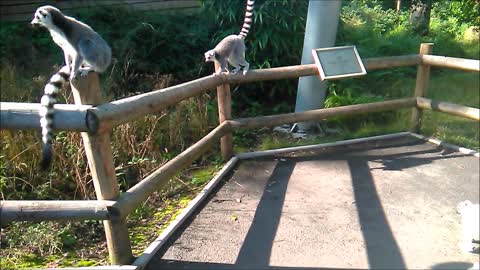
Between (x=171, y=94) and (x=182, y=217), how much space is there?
897mm

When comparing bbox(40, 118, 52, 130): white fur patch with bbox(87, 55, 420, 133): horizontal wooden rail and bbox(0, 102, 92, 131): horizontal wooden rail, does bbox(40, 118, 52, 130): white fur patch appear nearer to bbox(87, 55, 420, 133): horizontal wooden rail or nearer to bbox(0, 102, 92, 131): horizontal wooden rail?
bbox(0, 102, 92, 131): horizontal wooden rail

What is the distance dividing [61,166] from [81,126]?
1835 millimetres

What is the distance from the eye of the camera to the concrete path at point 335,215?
99.0 inches

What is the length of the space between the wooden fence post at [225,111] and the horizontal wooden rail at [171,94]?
11 cm

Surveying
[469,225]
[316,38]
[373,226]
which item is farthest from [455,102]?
[316,38]

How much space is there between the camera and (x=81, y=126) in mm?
2092

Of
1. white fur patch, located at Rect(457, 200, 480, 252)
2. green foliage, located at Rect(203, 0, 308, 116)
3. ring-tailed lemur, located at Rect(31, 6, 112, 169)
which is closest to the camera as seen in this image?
white fur patch, located at Rect(457, 200, 480, 252)

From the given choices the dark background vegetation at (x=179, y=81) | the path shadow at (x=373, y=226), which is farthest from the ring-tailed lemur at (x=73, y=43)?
the path shadow at (x=373, y=226)

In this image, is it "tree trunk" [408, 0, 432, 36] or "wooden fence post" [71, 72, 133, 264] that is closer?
"wooden fence post" [71, 72, 133, 264]

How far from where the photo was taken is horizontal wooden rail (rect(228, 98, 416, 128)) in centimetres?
410

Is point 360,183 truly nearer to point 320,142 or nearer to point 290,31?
point 320,142

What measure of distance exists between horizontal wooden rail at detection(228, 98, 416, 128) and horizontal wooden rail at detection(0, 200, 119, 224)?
77.4 inches

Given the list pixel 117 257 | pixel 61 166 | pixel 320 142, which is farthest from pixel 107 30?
pixel 117 257

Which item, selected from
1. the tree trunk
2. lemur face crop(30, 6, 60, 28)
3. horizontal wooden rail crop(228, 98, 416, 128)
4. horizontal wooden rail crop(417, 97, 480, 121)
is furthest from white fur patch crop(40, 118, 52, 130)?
horizontal wooden rail crop(417, 97, 480, 121)
